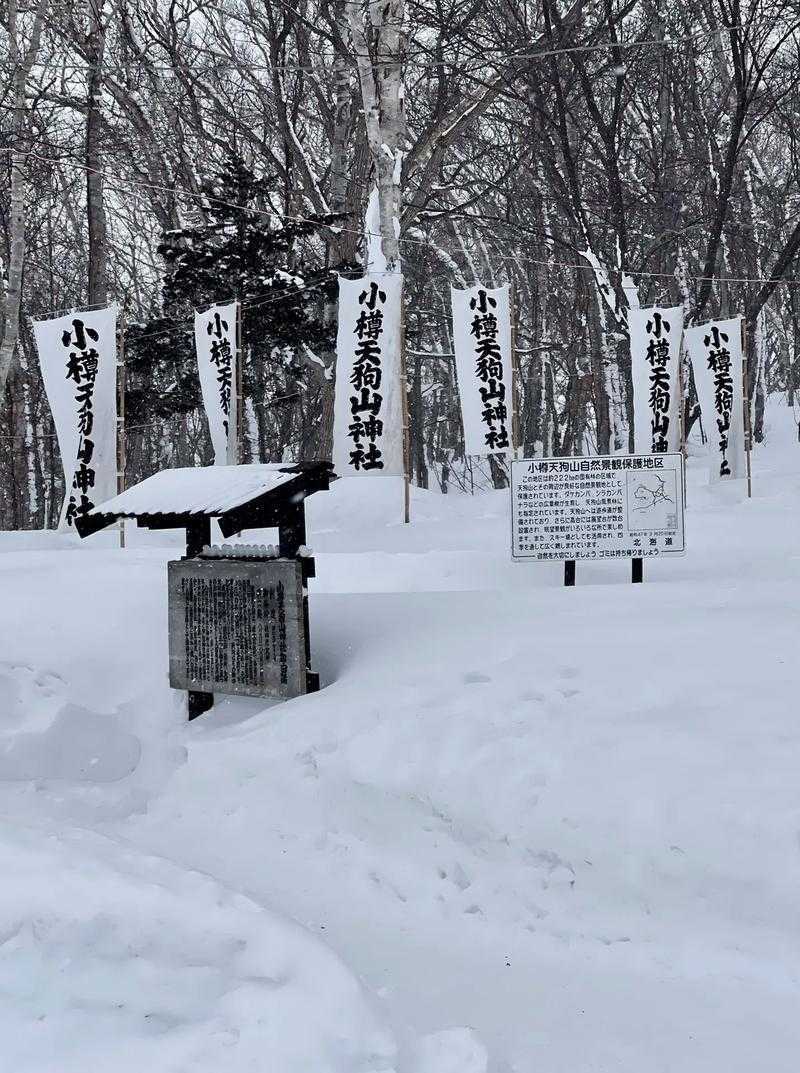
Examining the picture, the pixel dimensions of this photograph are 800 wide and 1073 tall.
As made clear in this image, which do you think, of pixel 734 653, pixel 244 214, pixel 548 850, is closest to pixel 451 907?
pixel 548 850

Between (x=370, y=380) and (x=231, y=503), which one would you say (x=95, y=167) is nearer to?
(x=370, y=380)

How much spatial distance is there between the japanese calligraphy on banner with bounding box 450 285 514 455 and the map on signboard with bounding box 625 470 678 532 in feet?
19.0

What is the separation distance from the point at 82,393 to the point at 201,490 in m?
7.42

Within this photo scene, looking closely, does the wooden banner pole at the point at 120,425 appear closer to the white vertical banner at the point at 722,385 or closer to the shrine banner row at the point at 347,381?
the shrine banner row at the point at 347,381

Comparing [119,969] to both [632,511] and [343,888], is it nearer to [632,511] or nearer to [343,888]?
[343,888]

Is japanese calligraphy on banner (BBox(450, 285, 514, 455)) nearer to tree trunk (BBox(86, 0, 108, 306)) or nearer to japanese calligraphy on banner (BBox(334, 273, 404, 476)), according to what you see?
japanese calligraphy on banner (BBox(334, 273, 404, 476))

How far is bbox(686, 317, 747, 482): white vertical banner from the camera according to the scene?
16.1 meters

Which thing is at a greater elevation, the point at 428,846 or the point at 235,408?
Answer: the point at 235,408

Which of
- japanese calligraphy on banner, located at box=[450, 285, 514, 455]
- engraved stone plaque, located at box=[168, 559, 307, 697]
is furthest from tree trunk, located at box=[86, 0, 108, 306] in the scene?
engraved stone plaque, located at box=[168, 559, 307, 697]

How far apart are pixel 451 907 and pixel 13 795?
3097 mm

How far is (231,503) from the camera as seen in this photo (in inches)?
251

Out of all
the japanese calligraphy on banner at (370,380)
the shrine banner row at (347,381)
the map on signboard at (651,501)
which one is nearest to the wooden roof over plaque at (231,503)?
the map on signboard at (651,501)

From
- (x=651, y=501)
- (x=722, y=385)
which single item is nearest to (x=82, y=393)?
(x=651, y=501)

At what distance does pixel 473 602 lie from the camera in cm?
723
